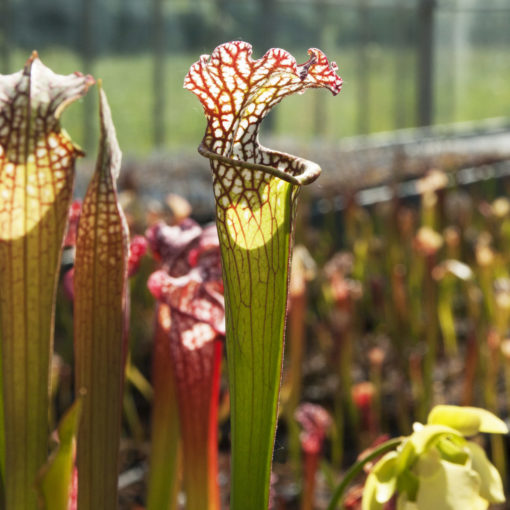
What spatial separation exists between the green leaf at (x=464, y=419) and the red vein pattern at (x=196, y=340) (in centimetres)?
17

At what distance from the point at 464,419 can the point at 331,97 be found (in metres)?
10.3

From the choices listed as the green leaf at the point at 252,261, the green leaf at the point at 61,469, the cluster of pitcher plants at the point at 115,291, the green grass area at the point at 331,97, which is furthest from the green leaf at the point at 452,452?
the green grass area at the point at 331,97

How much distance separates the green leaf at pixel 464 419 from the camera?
1.90 ft

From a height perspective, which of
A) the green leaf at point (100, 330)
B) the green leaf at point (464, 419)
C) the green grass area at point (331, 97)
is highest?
the green grass area at point (331, 97)

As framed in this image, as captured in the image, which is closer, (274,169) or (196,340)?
(274,169)

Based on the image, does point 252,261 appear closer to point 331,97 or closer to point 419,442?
point 419,442

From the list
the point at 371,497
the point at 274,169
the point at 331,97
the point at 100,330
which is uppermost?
the point at 331,97

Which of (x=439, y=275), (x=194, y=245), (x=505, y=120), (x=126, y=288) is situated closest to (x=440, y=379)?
(x=439, y=275)

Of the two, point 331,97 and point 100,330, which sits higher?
point 331,97

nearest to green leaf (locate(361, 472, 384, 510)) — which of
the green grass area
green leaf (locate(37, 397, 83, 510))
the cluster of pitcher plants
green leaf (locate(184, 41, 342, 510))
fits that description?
the cluster of pitcher plants

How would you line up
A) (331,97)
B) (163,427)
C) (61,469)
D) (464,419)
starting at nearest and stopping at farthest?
(61,469) < (464,419) < (163,427) < (331,97)

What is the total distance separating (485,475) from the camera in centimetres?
60

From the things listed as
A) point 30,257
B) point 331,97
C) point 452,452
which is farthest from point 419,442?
point 331,97

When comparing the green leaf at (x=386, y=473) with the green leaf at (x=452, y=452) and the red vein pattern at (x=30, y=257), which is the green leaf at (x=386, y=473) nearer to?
the green leaf at (x=452, y=452)
